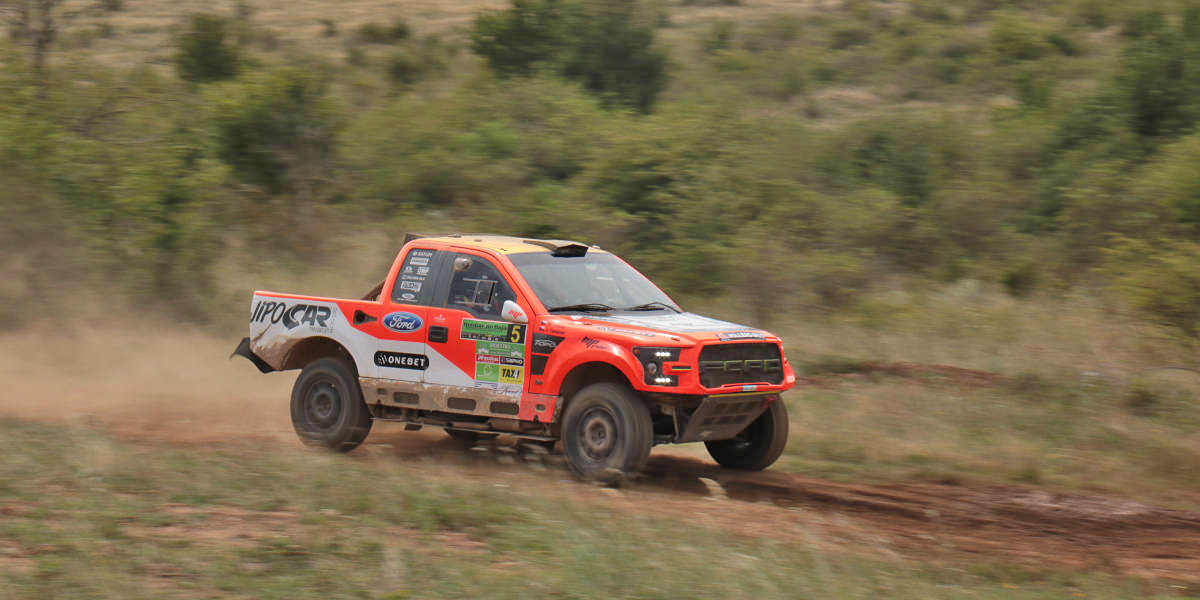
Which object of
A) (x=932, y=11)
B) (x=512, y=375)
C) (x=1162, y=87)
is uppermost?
(x=932, y=11)

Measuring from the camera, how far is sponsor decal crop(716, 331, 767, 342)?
875cm

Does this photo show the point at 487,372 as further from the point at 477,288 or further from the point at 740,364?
the point at 740,364

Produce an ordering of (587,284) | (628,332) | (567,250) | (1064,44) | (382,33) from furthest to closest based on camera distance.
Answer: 1. (382,33)
2. (1064,44)
3. (567,250)
4. (587,284)
5. (628,332)

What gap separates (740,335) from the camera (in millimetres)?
8914

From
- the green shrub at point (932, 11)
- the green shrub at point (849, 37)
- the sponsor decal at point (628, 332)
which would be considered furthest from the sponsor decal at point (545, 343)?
the green shrub at point (932, 11)

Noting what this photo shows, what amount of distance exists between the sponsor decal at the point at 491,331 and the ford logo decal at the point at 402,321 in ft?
1.50

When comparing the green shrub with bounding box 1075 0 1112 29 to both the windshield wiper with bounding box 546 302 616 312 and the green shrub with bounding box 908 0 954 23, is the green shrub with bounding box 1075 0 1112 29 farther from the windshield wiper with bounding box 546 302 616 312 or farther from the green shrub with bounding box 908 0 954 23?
the windshield wiper with bounding box 546 302 616 312

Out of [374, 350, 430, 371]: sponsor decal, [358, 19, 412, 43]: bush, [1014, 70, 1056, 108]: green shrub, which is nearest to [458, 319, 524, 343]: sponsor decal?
[374, 350, 430, 371]: sponsor decal

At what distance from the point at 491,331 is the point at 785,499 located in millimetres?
2637

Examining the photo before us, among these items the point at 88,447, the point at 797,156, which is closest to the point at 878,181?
the point at 797,156

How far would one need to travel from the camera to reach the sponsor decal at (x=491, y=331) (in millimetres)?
9227

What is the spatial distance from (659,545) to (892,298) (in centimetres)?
1132

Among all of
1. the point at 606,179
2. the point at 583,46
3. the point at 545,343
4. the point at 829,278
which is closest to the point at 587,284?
the point at 545,343

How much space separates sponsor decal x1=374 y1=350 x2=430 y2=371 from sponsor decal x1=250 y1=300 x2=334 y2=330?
25.2 inches
